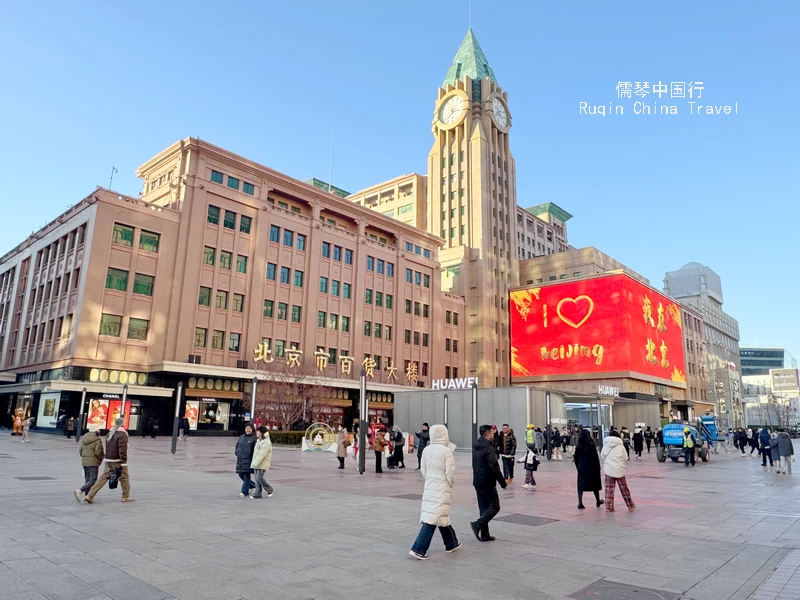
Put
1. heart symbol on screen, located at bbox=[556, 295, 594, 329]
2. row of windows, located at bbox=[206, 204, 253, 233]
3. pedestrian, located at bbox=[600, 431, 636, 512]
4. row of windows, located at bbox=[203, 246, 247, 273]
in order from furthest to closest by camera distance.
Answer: heart symbol on screen, located at bbox=[556, 295, 594, 329]
row of windows, located at bbox=[206, 204, 253, 233]
row of windows, located at bbox=[203, 246, 247, 273]
pedestrian, located at bbox=[600, 431, 636, 512]

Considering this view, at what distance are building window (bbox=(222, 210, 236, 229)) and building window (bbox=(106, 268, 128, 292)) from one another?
9392 mm

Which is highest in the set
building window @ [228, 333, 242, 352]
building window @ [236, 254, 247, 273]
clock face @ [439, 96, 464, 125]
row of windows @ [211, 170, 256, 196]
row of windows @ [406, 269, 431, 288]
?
clock face @ [439, 96, 464, 125]

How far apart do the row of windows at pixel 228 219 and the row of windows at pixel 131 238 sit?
4.89m

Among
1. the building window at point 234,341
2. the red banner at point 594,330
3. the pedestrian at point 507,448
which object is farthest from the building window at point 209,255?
the red banner at point 594,330

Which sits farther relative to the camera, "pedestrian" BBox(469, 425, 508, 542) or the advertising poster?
the advertising poster

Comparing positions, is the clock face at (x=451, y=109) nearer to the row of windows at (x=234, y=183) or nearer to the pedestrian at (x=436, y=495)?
the row of windows at (x=234, y=183)

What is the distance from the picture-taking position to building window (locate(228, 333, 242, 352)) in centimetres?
4725

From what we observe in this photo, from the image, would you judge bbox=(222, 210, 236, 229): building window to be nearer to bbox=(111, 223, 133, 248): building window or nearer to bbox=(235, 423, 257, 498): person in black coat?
bbox=(111, 223, 133, 248): building window

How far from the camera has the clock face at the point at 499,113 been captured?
8131cm

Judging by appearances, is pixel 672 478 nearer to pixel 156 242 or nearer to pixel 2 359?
pixel 156 242

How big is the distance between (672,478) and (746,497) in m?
5.64

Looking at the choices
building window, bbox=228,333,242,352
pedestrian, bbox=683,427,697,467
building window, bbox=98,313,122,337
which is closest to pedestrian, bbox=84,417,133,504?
pedestrian, bbox=683,427,697,467

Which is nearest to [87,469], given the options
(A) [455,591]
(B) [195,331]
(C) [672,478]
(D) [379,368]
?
(A) [455,591]

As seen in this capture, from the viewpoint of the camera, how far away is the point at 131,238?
43062 millimetres
